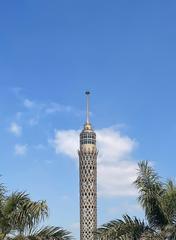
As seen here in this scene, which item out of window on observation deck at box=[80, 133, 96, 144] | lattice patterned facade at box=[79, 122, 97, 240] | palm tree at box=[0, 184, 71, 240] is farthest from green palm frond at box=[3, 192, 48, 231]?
window on observation deck at box=[80, 133, 96, 144]

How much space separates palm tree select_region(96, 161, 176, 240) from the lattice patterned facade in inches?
4573

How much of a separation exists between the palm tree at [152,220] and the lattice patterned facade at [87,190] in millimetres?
116162

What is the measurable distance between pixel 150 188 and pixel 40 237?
258 inches

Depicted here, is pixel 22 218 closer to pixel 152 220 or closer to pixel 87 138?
pixel 152 220

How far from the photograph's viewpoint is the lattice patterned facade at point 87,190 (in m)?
140

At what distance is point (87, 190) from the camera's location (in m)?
140

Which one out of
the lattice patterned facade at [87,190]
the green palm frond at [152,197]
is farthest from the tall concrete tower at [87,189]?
the green palm frond at [152,197]

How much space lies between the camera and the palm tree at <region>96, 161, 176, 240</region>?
22.8 metres

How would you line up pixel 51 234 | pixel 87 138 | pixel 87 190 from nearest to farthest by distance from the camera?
pixel 51 234, pixel 87 190, pixel 87 138

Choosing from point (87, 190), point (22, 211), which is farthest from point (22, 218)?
point (87, 190)

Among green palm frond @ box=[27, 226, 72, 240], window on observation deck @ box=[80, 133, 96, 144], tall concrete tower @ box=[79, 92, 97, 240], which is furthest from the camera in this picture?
window on observation deck @ box=[80, 133, 96, 144]

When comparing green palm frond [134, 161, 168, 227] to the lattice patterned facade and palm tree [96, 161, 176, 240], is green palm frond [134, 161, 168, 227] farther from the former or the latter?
the lattice patterned facade

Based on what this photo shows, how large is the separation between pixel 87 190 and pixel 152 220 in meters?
117

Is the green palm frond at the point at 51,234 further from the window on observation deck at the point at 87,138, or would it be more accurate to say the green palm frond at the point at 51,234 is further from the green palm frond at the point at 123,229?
the window on observation deck at the point at 87,138
